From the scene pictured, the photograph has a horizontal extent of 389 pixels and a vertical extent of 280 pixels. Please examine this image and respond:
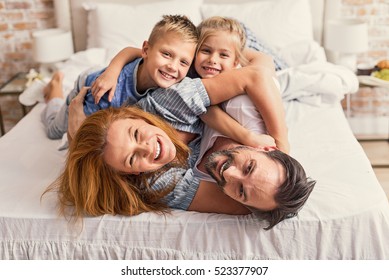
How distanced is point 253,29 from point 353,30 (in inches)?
24.2

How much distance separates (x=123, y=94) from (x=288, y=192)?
83 cm

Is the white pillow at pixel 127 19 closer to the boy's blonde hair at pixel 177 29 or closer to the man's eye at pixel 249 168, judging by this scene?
the boy's blonde hair at pixel 177 29

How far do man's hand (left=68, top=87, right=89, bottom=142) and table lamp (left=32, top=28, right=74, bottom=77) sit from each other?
132 cm

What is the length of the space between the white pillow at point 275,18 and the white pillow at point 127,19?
0.16m

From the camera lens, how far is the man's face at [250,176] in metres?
1.58

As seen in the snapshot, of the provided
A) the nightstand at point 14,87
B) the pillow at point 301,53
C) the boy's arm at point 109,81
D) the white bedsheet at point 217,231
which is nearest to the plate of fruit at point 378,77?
the pillow at point 301,53

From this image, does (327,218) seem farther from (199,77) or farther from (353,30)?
(353,30)

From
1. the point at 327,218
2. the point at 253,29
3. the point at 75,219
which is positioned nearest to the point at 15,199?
the point at 75,219

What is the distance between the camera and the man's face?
5.19 ft

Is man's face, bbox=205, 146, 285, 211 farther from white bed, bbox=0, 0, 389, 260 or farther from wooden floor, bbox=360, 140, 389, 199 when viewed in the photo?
wooden floor, bbox=360, 140, 389, 199

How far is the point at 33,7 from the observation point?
11.9ft

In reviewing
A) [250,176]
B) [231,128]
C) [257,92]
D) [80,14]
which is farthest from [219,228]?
[80,14]

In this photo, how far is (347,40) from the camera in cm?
322

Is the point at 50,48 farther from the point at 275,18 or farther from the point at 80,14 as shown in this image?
the point at 275,18
